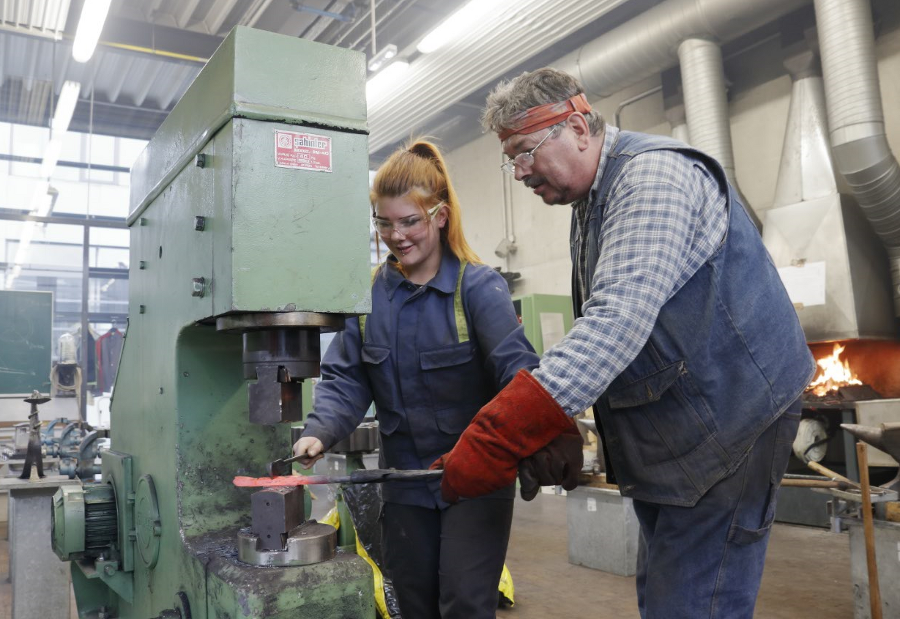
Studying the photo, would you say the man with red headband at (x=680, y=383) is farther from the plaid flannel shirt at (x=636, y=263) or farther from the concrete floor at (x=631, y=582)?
the concrete floor at (x=631, y=582)

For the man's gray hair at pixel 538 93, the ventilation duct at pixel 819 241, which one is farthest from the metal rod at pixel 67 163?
the man's gray hair at pixel 538 93

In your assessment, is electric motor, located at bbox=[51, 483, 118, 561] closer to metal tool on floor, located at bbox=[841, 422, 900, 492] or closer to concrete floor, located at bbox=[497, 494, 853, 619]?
concrete floor, located at bbox=[497, 494, 853, 619]

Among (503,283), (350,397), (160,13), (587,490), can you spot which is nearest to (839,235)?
(587,490)

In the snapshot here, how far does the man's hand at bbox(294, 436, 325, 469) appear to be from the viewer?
1187mm

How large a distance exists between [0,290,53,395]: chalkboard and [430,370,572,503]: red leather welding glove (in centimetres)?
415

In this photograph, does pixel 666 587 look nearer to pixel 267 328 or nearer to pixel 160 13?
pixel 267 328

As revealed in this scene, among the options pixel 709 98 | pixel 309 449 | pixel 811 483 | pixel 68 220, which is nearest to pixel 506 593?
pixel 811 483

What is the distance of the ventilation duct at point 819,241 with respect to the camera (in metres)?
3.57

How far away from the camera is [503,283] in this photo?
139cm

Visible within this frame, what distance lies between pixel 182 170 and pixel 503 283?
626 millimetres

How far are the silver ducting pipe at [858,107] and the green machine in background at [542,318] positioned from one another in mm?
2216

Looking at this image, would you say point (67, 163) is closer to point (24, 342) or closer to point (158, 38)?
point (158, 38)

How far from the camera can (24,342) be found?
4266 mm

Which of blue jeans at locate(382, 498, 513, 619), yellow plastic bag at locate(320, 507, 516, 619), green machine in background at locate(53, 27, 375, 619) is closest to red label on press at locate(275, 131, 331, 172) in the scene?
green machine in background at locate(53, 27, 375, 619)
